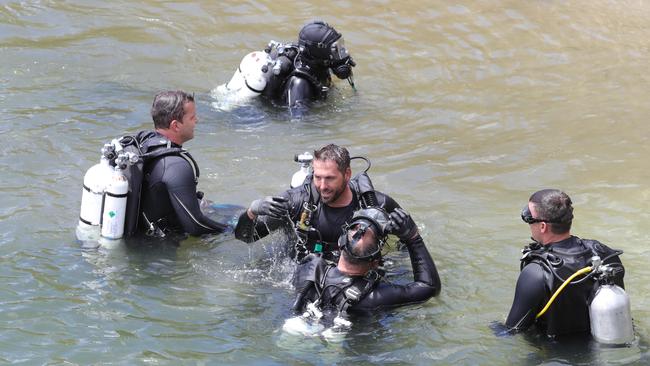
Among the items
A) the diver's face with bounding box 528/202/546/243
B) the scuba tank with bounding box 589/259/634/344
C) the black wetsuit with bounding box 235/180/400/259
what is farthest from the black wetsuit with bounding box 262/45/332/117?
the scuba tank with bounding box 589/259/634/344

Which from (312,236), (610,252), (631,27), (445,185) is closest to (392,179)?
(445,185)

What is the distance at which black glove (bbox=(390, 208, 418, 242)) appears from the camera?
19.2 ft

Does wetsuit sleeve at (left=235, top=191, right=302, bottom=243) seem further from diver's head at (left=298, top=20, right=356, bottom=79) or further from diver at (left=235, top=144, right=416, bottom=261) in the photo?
diver's head at (left=298, top=20, right=356, bottom=79)

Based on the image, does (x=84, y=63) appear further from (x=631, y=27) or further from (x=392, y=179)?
(x=631, y=27)

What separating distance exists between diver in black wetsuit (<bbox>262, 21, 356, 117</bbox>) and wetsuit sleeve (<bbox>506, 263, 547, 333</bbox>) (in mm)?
4935

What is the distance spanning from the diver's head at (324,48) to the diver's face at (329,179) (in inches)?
151

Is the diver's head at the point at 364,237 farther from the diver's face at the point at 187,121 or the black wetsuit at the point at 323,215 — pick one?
the diver's face at the point at 187,121

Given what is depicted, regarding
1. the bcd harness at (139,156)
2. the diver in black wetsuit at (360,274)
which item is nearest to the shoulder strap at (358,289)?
the diver in black wetsuit at (360,274)

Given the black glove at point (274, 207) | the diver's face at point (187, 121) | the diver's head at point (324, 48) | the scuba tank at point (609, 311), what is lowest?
the scuba tank at point (609, 311)

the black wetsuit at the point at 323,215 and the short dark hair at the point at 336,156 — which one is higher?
the short dark hair at the point at 336,156

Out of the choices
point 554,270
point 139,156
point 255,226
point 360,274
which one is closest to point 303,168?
point 255,226

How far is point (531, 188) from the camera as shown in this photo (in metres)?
8.56

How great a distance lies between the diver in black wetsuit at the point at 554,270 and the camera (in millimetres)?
5391

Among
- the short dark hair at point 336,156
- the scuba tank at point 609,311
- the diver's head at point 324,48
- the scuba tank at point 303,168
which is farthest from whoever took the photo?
the diver's head at point 324,48
